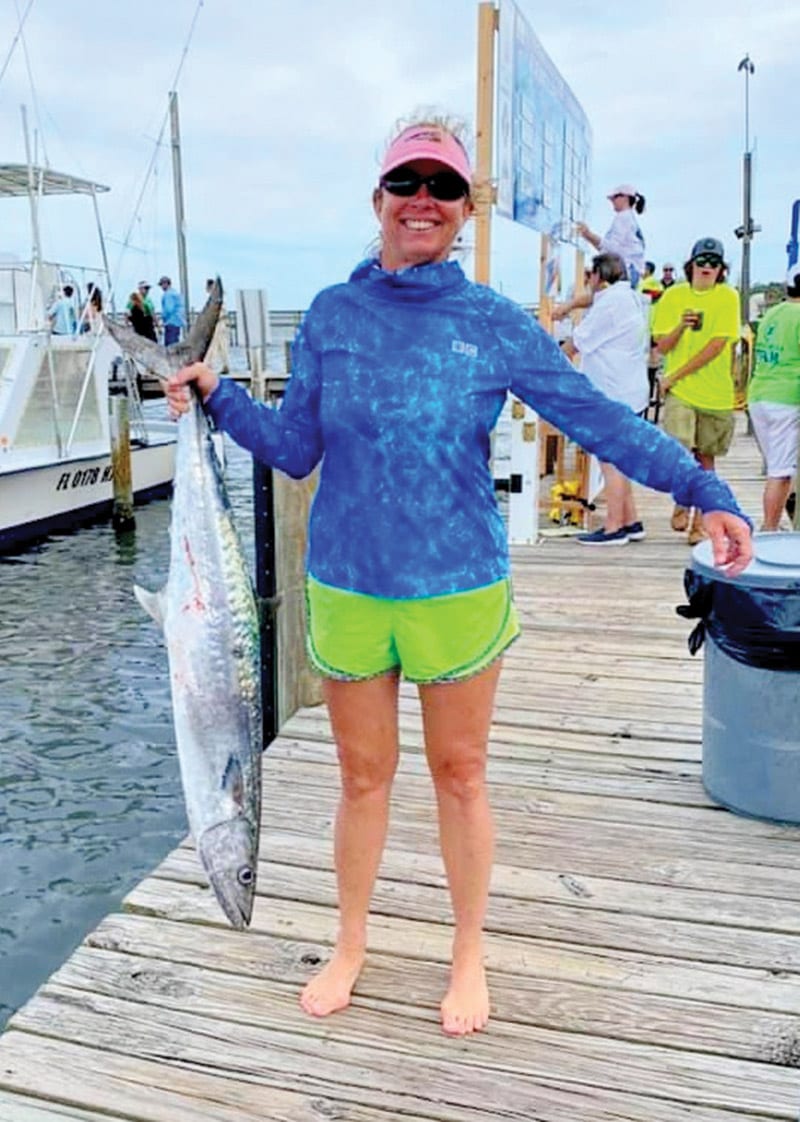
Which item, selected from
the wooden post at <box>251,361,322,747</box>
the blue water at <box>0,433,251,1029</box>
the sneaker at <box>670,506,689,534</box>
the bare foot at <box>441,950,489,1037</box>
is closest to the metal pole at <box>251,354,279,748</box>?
the wooden post at <box>251,361,322,747</box>

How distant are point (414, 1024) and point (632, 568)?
4.54 metres

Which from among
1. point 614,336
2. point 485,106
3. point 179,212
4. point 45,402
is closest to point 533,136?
point 485,106

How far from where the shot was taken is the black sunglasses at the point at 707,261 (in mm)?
6250

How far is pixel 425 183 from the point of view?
2018 mm

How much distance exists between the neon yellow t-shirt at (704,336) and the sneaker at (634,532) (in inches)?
38.5

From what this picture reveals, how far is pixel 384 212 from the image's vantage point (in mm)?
2086

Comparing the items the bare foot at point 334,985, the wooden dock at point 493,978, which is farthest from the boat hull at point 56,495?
the bare foot at point 334,985

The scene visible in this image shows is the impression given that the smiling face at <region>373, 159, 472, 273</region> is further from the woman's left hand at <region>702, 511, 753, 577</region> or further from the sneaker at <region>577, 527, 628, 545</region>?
the sneaker at <region>577, 527, 628, 545</region>

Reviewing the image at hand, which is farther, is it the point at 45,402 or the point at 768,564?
the point at 45,402

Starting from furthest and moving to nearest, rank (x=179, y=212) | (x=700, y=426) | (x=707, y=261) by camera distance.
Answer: (x=179, y=212) → (x=700, y=426) → (x=707, y=261)

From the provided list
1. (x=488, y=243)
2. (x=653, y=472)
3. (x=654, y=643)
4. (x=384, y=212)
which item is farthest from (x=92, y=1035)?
(x=488, y=243)

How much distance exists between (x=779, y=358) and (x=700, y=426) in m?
0.99

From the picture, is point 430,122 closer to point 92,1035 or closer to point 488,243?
point 92,1035

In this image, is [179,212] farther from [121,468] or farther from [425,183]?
[425,183]
